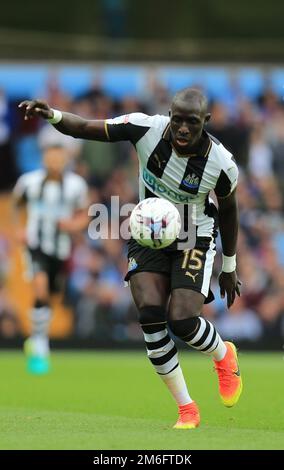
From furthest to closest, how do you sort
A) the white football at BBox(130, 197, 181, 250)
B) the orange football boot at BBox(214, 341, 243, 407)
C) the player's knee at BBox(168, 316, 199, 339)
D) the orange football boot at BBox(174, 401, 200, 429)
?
the orange football boot at BBox(214, 341, 243, 407), the orange football boot at BBox(174, 401, 200, 429), the player's knee at BBox(168, 316, 199, 339), the white football at BBox(130, 197, 181, 250)

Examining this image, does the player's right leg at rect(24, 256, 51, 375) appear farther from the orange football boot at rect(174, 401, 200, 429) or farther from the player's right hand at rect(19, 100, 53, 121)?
the player's right hand at rect(19, 100, 53, 121)

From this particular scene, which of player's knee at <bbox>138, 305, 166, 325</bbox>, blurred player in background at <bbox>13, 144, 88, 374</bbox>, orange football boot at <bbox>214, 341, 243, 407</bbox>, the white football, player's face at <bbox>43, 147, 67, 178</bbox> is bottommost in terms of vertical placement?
orange football boot at <bbox>214, 341, 243, 407</bbox>

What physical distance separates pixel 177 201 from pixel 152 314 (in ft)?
3.03

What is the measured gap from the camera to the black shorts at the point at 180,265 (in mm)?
8102

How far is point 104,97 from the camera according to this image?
19.0 meters

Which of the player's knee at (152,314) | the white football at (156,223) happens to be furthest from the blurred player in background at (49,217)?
the white football at (156,223)

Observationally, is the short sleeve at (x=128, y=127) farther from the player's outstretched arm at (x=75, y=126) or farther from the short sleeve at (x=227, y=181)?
the short sleeve at (x=227, y=181)

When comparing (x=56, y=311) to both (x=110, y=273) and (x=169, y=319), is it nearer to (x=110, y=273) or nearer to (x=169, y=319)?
(x=110, y=273)

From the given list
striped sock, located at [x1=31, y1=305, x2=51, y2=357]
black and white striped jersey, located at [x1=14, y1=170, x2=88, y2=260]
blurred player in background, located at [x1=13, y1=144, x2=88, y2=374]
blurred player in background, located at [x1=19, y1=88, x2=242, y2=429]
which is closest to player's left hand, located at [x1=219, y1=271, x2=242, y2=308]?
blurred player in background, located at [x1=19, y1=88, x2=242, y2=429]

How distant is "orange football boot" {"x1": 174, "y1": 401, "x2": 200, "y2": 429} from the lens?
803 centimetres

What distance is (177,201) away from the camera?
8359 mm

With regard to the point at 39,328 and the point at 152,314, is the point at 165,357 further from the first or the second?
the point at 39,328

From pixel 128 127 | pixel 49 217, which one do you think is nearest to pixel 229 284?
pixel 128 127

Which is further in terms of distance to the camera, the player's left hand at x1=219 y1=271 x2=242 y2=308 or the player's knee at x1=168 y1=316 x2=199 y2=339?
the player's left hand at x1=219 y1=271 x2=242 y2=308
